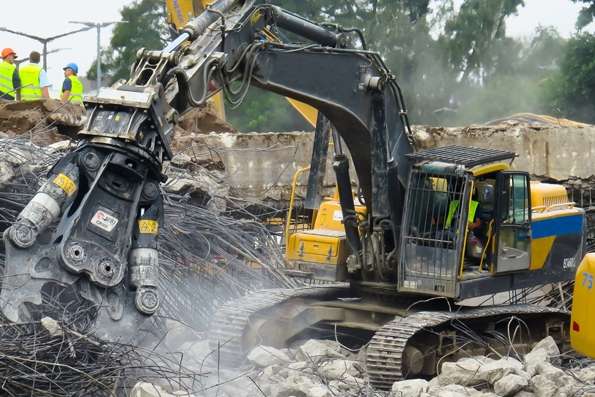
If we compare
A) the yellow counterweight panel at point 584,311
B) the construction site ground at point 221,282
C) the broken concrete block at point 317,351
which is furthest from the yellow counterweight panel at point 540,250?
the yellow counterweight panel at point 584,311

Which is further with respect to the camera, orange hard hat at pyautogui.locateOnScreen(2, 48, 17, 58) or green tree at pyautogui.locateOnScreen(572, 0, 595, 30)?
green tree at pyautogui.locateOnScreen(572, 0, 595, 30)

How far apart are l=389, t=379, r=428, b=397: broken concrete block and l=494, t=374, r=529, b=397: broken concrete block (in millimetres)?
534

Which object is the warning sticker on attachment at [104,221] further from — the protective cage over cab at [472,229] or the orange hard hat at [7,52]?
the orange hard hat at [7,52]

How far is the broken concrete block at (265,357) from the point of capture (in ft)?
30.2

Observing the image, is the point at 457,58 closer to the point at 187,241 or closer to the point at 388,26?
the point at 388,26

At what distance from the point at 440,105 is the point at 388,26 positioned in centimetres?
320

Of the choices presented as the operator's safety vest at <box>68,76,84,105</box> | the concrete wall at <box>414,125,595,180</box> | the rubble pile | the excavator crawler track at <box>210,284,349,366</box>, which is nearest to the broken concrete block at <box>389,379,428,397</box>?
the rubble pile

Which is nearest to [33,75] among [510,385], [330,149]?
[330,149]

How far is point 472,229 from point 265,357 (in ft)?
7.62

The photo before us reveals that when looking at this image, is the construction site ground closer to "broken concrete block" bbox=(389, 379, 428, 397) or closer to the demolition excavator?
"broken concrete block" bbox=(389, 379, 428, 397)

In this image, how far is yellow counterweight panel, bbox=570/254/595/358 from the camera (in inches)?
312

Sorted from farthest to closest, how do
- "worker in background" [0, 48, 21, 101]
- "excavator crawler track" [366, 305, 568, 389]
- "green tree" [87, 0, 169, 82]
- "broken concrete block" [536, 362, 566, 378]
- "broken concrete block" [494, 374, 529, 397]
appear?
1. "green tree" [87, 0, 169, 82]
2. "worker in background" [0, 48, 21, 101]
3. "excavator crawler track" [366, 305, 568, 389]
4. "broken concrete block" [536, 362, 566, 378]
5. "broken concrete block" [494, 374, 529, 397]

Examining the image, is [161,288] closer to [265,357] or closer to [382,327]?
[265,357]

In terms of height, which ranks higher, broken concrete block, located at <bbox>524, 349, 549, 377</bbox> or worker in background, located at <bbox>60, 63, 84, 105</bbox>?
worker in background, located at <bbox>60, 63, 84, 105</bbox>
